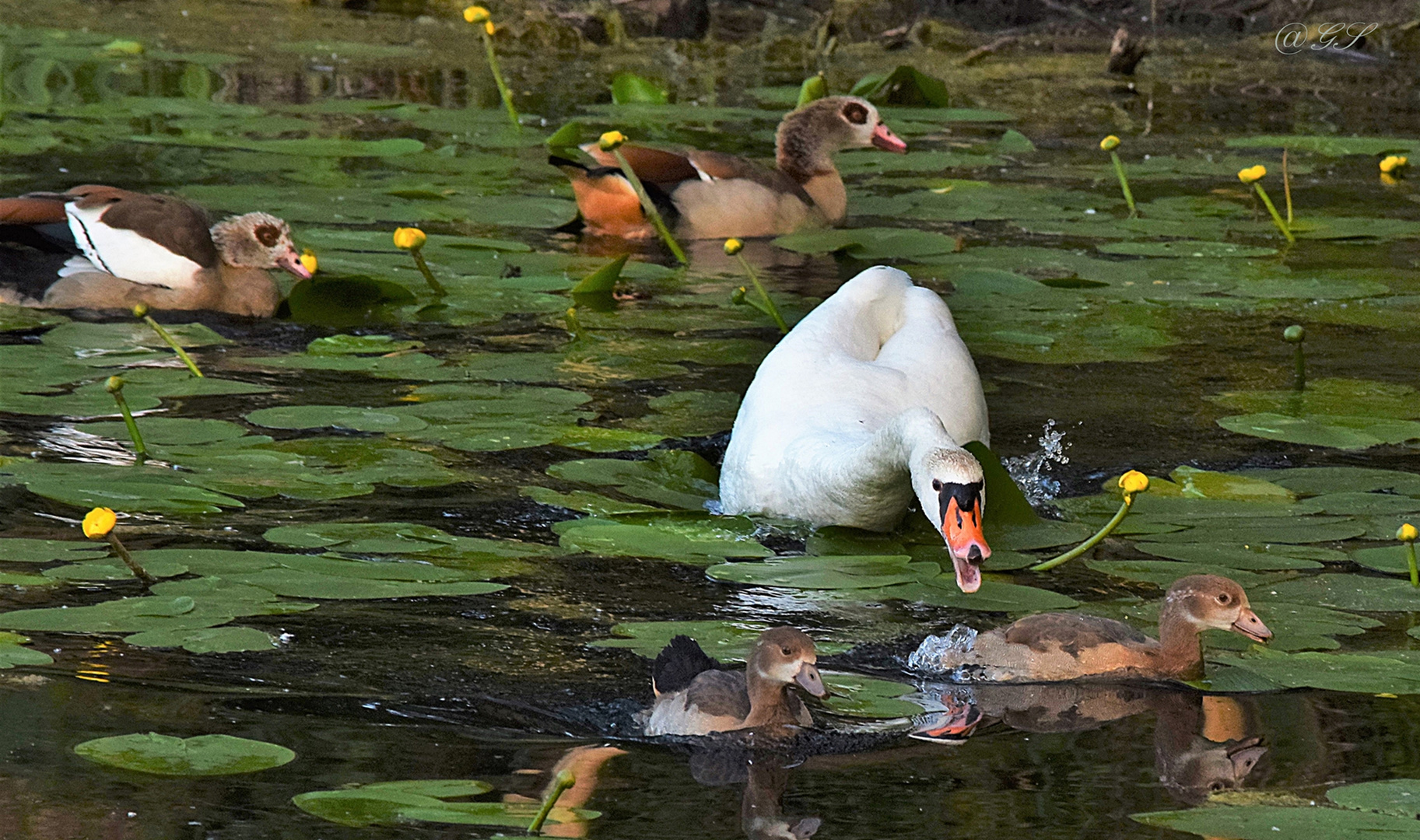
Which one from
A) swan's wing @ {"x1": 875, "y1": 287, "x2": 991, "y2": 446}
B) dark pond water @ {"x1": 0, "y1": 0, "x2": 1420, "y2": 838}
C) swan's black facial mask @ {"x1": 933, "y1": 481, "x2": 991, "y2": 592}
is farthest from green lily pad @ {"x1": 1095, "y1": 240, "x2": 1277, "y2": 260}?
swan's black facial mask @ {"x1": 933, "y1": 481, "x2": 991, "y2": 592}

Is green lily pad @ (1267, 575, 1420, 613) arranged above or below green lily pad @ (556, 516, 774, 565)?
above

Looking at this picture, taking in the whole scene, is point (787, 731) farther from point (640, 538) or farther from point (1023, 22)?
point (1023, 22)

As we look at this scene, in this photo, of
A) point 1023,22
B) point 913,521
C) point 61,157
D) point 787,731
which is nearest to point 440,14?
point 1023,22

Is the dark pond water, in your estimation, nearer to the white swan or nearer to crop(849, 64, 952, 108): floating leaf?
the white swan

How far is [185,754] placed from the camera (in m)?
3.46

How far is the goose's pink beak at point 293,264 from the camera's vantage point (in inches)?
296

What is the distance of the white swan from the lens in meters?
4.62

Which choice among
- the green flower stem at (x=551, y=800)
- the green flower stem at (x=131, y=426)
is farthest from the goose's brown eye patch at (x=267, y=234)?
the green flower stem at (x=551, y=800)

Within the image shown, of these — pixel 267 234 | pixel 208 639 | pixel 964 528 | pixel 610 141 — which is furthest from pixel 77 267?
pixel 964 528

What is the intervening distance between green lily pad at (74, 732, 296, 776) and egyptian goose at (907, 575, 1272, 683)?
1.37 m

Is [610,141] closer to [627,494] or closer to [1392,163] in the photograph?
[627,494]

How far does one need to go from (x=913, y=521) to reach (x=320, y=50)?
10973 millimetres

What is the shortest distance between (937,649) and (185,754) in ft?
5.12

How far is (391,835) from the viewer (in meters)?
3.13
